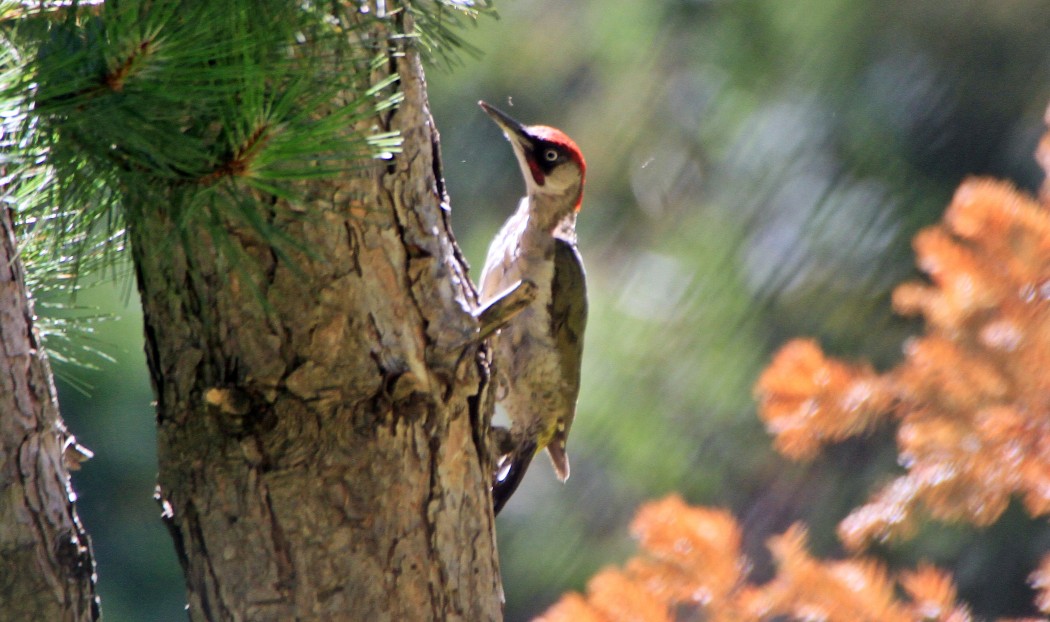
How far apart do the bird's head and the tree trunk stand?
143 centimetres

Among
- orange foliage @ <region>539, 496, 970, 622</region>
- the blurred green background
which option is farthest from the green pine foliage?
the blurred green background

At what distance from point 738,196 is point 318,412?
3062mm

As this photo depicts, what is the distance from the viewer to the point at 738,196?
4.52 metres

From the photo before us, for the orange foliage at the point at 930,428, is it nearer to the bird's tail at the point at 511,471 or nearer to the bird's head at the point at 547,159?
the bird's tail at the point at 511,471

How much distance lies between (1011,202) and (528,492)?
332 centimetres

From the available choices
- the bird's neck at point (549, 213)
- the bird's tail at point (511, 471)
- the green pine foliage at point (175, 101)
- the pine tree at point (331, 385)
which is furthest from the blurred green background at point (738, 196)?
the green pine foliage at point (175, 101)

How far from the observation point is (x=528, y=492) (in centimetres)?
538

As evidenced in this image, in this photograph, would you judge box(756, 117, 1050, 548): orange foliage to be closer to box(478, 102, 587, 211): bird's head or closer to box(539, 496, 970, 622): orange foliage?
box(539, 496, 970, 622): orange foliage

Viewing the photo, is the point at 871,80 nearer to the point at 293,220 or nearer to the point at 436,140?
the point at 436,140

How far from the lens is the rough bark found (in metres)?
1.71

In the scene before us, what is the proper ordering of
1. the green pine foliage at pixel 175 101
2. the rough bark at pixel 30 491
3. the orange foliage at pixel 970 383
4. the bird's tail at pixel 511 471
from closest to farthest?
the green pine foliage at pixel 175 101
the rough bark at pixel 30 491
the orange foliage at pixel 970 383
the bird's tail at pixel 511 471

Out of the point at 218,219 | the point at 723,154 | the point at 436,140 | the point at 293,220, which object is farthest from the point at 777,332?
the point at 218,219

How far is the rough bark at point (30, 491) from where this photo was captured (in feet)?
5.62

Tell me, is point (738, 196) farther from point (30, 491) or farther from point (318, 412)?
point (30, 491)
